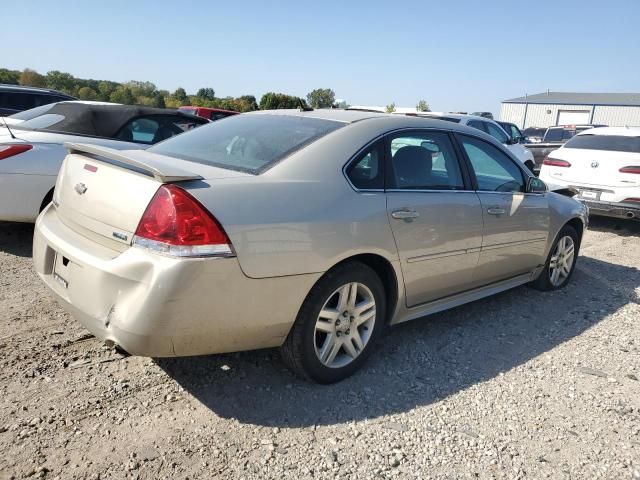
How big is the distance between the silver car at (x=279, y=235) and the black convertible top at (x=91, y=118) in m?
2.53

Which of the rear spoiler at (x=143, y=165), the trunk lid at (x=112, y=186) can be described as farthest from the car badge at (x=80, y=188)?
the rear spoiler at (x=143, y=165)

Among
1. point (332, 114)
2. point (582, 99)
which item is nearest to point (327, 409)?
point (332, 114)

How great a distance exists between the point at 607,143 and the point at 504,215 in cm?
551

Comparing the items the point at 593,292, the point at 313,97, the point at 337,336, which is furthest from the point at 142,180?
the point at 313,97

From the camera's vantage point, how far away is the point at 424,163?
3580 mm

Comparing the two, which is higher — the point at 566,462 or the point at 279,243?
the point at 279,243

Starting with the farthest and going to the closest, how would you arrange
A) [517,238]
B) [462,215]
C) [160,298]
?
[517,238], [462,215], [160,298]

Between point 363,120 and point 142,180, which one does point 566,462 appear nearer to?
point 363,120

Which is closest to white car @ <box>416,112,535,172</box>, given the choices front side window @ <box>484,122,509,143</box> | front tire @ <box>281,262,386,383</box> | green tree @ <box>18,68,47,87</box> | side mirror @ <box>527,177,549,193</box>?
front side window @ <box>484,122,509,143</box>

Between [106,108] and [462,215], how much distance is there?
4293 millimetres

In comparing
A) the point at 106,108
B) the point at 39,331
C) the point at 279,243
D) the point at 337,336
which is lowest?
the point at 39,331

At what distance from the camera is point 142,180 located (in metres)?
2.52

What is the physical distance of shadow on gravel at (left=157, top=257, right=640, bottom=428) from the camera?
2.83 metres

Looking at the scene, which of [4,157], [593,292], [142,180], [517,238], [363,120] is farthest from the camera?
[593,292]
